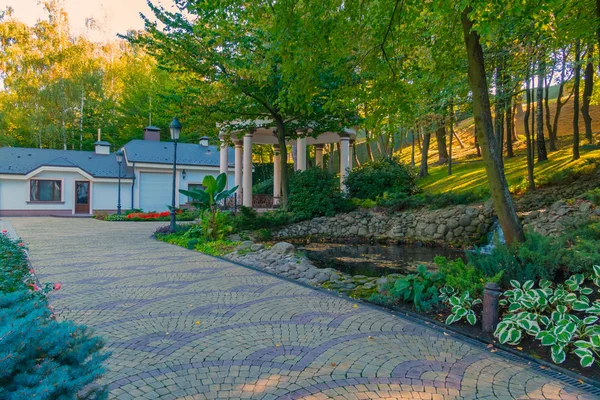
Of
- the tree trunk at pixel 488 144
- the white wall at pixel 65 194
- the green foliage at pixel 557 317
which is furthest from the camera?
the white wall at pixel 65 194

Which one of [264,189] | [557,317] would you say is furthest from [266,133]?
[557,317]

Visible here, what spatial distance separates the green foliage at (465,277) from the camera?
429cm

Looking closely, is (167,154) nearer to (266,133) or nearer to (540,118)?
(266,133)

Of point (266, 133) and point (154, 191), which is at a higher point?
point (266, 133)

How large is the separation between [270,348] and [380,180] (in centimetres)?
1332

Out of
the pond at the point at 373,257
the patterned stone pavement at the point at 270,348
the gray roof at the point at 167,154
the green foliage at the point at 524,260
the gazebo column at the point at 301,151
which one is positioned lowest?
the pond at the point at 373,257

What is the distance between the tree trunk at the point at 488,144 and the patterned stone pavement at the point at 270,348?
2.08m

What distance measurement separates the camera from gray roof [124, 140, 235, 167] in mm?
24547

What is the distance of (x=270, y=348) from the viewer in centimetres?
336

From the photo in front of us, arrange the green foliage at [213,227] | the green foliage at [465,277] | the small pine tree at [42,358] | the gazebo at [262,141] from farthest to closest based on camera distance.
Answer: the gazebo at [262,141] → the green foliage at [213,227] → the green foliage at [465,277] → the small pine tree at [42,358]

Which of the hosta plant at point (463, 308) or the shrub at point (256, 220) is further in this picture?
the shrub at point (256, 220)

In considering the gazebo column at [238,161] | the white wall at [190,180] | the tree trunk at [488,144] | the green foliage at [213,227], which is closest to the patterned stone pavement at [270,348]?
the tree trunk at [488,144]

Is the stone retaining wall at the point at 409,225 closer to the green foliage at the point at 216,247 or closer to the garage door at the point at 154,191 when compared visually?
the green foliage at the point at 216,247

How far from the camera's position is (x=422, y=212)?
43.7 ft
